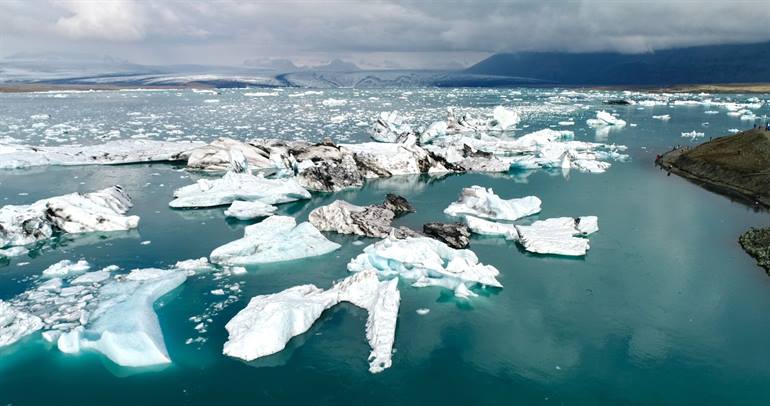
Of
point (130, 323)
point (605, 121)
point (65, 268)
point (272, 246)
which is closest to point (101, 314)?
point (130, 323)

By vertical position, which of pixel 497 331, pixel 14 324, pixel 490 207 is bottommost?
pixel 497 331

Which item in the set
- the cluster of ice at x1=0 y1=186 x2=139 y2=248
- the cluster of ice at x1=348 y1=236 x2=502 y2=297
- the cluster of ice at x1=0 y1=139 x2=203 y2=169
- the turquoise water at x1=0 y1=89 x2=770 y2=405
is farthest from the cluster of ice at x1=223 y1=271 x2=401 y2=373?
the cluster of ice at x1=0 y1=139 x2=203 y2=169

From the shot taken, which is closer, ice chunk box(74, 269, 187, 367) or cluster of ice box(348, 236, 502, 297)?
ice chunk box(74, 269, 187, 367)

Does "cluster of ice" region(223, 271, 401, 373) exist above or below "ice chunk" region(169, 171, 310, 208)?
below

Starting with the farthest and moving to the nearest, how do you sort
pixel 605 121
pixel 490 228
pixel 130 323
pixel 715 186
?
pixel 605 121 → pixel 715 186 → pixel 490 228 → pixel 130 323

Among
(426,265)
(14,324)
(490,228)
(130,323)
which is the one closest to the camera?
(130,323)

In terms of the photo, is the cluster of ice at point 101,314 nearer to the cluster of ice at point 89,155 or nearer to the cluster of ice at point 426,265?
the cluster of ice at point 426,265

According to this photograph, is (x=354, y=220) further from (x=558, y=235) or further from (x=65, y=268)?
(x=65, y=268)

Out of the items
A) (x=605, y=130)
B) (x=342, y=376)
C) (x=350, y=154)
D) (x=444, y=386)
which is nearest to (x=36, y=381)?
(x=342, y=376)

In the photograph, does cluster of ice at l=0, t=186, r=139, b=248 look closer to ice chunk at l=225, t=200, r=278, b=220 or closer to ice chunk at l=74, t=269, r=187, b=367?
ice chunk at l=225, t=200, r=278, b=220
